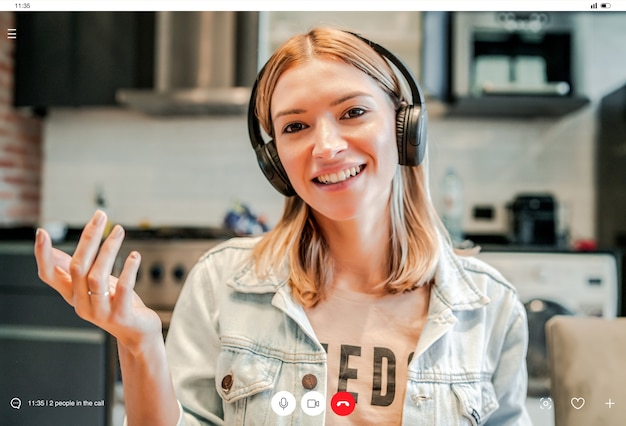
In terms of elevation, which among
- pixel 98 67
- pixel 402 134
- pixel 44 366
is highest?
pixel 98 67

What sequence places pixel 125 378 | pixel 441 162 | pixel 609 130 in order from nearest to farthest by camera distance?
pixel 125 378
pixel 609 130
pixel 441 162

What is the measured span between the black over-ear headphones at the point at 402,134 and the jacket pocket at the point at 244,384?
Answer: 232 millimetres

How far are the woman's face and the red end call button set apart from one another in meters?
0.22

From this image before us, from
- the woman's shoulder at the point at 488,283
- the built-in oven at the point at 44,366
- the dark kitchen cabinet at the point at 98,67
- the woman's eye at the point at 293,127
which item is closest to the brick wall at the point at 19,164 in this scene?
the dark kitchen cabinet at the point at 98,67

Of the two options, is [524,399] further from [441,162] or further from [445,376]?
[441,162]

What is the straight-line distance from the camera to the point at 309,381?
0.67 meters

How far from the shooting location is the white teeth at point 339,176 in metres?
0.66

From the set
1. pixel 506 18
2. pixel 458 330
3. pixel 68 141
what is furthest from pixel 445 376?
pixel 68 141

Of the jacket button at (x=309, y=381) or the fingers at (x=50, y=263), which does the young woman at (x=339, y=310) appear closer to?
the jacket button at (x=309, y=381)

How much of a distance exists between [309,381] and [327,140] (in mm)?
295

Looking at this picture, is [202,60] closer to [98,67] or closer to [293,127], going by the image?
[98,67]

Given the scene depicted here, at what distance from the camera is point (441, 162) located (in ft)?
7.22

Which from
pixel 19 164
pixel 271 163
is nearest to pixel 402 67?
pixel 271 163

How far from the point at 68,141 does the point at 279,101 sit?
192 centimetres
